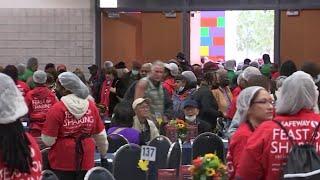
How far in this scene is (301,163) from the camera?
4316 mm

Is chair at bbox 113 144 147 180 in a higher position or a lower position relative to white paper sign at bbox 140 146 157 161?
lower

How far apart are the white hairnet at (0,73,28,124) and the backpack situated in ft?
5.02

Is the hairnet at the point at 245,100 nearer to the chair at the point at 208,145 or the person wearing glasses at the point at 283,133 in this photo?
the person wearing glasses at the point at 283,133

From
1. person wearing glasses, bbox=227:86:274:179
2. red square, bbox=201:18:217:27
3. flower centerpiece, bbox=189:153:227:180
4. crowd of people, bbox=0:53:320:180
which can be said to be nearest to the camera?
crowd of people, bbox=0:53:320:180

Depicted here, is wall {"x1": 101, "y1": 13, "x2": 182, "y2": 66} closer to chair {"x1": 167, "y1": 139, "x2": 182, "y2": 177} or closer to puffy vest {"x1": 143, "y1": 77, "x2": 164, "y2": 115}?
puffy vest {"x1": 143, "y1": 77, "x2": 164, "y2": 115}

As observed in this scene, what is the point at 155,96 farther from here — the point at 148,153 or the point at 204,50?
the point at 204,50

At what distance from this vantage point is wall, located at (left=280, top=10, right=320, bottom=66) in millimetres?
17062

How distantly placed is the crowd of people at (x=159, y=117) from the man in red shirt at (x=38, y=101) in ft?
0.04

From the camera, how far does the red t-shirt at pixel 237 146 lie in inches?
191

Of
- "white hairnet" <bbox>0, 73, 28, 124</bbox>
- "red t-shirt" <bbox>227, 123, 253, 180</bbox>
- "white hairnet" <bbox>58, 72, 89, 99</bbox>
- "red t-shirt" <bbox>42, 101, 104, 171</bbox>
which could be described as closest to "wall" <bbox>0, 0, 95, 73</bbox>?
"white hairnet" <bbox>58, 72, 89, 99</bbox>

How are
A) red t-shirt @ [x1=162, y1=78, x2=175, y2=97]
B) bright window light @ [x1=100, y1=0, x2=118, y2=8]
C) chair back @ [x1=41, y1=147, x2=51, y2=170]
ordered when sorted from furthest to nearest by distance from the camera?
1. bright window light @ [x1=100, y1=0, x2=118, y2=8]
2. red t-shirt @ [x1=162, y1=78, x2=175, y2=97]
3. chair back @ [x1=41, y1=147, x2=51, y2=170]

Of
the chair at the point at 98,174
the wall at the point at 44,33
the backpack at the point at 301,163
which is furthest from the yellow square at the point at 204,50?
the backpack at the point at 301,163

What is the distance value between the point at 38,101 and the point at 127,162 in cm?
356

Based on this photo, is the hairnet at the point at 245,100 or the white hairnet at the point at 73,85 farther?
the white hairnet at the point at 73,85
